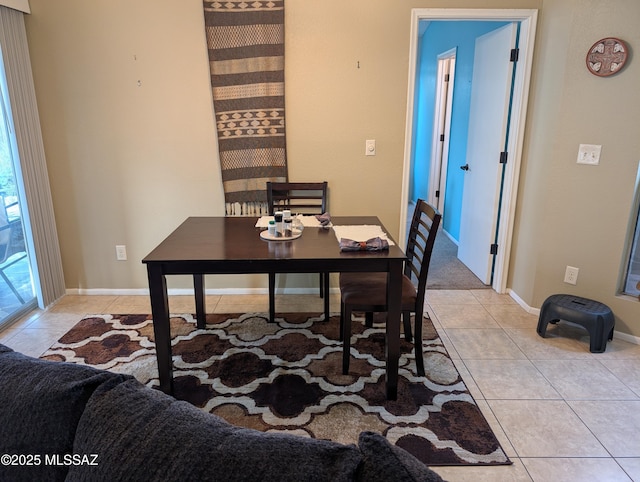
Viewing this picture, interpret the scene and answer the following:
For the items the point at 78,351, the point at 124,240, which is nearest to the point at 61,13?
the point at 124,240

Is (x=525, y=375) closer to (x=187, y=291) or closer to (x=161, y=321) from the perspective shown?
(x=161, y=321)

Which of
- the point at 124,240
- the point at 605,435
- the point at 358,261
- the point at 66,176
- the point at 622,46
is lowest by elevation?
the point at 605,435

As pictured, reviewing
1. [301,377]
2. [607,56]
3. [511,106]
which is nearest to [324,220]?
[301,377]

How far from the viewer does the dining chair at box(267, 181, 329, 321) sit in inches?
122

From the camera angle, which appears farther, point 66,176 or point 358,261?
point 66,176

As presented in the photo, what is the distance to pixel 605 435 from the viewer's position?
2023 millimetres

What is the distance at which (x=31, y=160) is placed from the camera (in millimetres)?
3162

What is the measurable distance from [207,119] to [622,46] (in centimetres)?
267

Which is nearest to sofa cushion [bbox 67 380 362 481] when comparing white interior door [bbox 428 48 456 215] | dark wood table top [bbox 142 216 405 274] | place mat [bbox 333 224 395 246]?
dark wood table top [bbox 142 216 405 274]

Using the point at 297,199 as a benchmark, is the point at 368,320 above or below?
below

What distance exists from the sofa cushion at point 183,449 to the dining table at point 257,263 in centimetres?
118

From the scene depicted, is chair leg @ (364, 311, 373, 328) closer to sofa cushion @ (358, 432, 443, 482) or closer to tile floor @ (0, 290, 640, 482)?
tile floor @ (0, 290, 640, 482)

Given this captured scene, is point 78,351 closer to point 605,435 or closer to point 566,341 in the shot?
point 605,435

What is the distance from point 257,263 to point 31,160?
2170 millimetres
